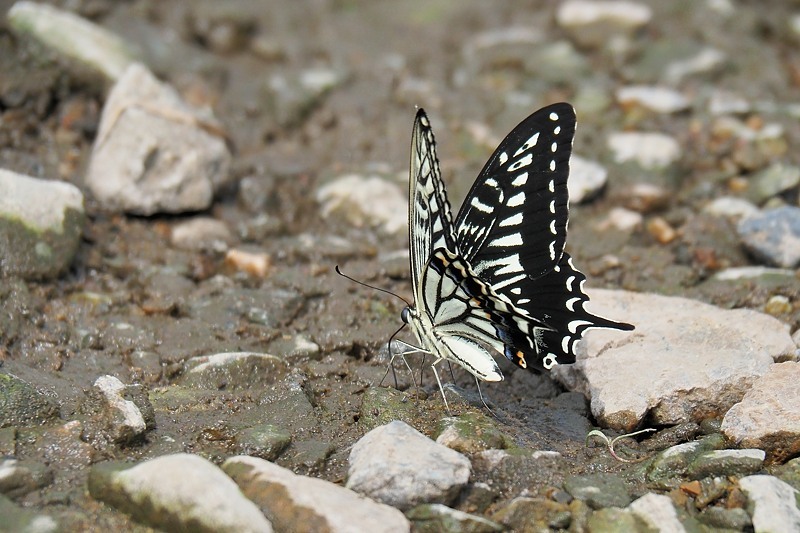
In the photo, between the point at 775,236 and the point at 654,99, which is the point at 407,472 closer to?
the point at 775,236

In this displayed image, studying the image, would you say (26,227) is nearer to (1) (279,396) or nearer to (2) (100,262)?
(2) (100,262)

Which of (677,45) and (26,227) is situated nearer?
(26,227)

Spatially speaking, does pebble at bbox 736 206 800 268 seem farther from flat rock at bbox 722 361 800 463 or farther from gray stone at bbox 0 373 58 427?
gray stone at bbox 0 373 58 427

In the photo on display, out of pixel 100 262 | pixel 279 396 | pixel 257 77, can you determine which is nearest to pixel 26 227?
pixel 100 262

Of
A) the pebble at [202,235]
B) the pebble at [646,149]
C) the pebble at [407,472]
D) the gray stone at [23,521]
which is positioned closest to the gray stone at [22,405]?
the gray stone at [23,521]

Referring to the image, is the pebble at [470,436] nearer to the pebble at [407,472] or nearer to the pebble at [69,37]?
the pebble at [407,472]

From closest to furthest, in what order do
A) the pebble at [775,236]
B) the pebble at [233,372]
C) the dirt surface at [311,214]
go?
the dirt surface at [311,214]
the pebble at [233,372]
the pebble at [775,236]

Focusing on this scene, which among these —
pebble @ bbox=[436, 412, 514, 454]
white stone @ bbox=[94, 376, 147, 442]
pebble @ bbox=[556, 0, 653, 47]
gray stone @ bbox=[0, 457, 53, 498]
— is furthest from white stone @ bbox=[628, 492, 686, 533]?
pebble @ bbox=[556, 0, 653, 47]
